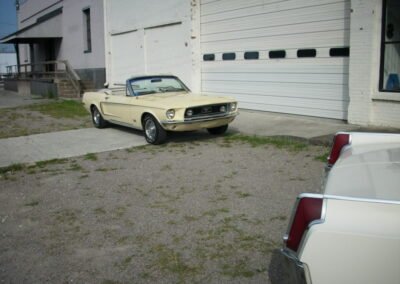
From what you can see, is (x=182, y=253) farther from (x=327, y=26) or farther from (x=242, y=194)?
(x=327, y=26)

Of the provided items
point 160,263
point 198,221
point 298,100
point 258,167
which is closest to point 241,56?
point 298,100

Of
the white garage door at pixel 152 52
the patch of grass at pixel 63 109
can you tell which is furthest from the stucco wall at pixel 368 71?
the patch of grass at pixel 63 109

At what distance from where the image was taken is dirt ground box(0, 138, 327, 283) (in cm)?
378

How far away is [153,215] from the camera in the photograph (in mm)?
5031

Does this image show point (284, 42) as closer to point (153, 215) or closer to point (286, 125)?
point (286, 125)

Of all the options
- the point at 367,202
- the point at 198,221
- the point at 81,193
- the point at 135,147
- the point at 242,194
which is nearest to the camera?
the point at 367,202

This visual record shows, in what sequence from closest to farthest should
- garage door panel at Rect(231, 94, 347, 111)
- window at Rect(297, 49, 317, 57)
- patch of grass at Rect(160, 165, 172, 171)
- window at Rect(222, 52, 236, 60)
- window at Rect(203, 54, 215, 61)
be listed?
patch of grass at Rect(160, 165, 172, 171) < garage door panel at Rect(231, 94, 347, 111) < window at Rect(297, 49, 317, 57) < window at Rect(222, 52, 236, 60) < window at Rect(203, 54, 215, 61)

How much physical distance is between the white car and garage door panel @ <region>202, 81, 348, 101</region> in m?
7.97

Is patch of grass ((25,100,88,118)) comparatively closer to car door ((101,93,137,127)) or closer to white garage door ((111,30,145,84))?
white garage door ((111,30,145,84))

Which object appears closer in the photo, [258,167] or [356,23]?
[258,167]

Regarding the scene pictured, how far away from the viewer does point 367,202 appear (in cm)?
221

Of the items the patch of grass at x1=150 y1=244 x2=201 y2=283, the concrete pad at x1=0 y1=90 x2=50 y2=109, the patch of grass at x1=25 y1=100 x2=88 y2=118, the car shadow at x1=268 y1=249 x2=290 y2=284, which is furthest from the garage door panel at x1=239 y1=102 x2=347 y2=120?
the concrete pad at x1=0 y1=90 x2=50 y2=109

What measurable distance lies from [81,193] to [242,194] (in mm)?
→ 2037

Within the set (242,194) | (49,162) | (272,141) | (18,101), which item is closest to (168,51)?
(272,141)
